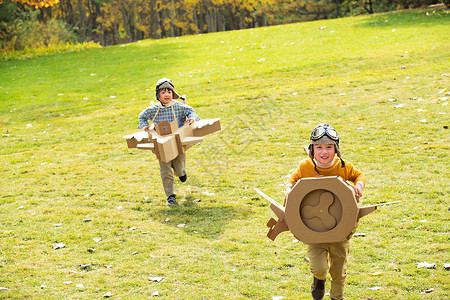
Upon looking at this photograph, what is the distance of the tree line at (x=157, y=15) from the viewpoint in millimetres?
28781

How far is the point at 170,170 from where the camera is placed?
27.3 ft

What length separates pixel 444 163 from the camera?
885cm

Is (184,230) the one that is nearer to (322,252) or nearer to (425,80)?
(322,252)

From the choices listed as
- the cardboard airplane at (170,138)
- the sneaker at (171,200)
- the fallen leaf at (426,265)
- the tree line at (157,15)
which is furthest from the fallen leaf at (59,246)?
the tree line at (157,15)

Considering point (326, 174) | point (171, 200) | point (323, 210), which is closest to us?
point (323, 210)

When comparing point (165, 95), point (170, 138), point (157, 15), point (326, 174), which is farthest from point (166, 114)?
point (157, 15)

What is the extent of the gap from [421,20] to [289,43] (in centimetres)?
519

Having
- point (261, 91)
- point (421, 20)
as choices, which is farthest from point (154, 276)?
point (421, 20)

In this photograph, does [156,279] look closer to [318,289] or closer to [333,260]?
[318,289]

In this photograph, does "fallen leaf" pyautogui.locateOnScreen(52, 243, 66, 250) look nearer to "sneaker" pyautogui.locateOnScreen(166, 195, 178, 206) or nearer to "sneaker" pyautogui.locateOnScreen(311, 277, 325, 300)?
"sneaker" pyautogui.locateOnScreen(166, 195, 178, 206)

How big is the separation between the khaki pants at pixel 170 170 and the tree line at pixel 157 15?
2039 cm

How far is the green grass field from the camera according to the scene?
6.01 meters

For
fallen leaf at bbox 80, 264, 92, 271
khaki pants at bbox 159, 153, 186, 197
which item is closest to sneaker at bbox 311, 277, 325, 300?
fallen leaf at bbox 80, 264, 92, 271

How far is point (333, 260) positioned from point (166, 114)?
4186 mm
